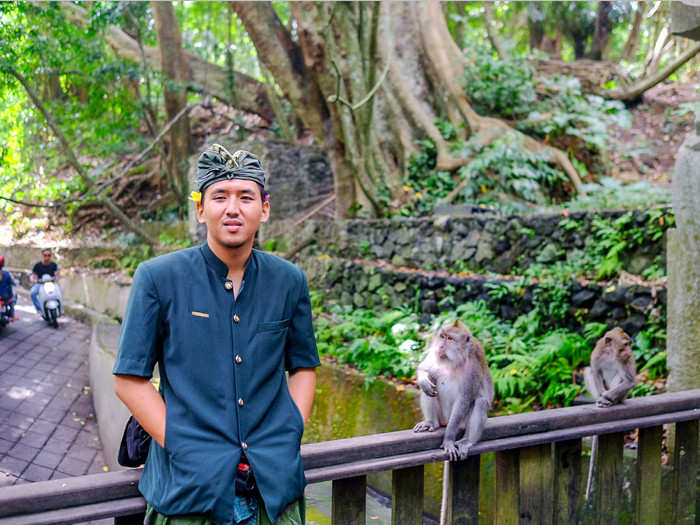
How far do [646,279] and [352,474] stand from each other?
15.3ft

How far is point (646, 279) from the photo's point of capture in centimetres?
576

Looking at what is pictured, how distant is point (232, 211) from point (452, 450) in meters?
1.18

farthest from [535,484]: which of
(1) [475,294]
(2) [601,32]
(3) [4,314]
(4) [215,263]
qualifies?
(2) [601,32]

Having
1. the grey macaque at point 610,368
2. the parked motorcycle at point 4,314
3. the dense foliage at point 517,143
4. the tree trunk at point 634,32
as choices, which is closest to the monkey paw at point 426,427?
the grey macaque at point 610,368

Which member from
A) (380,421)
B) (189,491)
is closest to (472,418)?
(189,491)

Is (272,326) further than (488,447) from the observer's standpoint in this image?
No

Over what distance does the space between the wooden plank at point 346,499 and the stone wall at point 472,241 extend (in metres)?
4.73

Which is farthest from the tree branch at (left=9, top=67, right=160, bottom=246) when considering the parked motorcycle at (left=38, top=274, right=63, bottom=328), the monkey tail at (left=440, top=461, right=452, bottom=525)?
Result: the monkey tail at (left=440, top=461, right=452, bottom=525)

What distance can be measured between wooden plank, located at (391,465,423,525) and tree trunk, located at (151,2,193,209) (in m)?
12.1

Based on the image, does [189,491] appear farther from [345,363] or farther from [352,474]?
[345,363]

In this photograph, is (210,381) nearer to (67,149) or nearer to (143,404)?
(143,404)

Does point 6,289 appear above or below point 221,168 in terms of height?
below

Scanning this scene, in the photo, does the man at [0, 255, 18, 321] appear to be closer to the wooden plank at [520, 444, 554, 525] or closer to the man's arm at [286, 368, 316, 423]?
the man's arm at [286, 368, 316, 423]

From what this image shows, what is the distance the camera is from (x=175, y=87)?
42.3 ft
